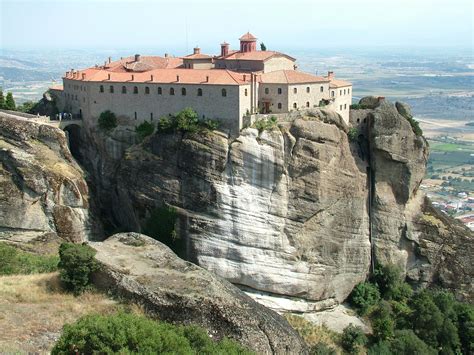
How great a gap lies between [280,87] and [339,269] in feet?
50.9

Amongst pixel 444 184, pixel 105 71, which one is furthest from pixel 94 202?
pixel 444 184

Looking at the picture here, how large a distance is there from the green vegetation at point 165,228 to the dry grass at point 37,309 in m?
18.9

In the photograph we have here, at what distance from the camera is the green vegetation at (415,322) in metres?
42.5

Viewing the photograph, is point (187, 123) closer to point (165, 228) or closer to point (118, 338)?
point (165, 228)

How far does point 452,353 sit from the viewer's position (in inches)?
1727

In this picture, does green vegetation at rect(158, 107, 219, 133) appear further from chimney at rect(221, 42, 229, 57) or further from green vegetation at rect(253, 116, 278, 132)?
chimney at rect(221, 42, 229, 57)

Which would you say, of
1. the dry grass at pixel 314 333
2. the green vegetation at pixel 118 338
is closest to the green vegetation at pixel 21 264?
the green vegetation at pixel 118 338

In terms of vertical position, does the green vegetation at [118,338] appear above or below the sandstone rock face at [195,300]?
above

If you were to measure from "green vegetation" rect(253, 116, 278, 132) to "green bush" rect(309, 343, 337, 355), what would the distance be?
53.2 ft

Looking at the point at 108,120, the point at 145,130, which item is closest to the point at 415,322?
the point at 145,130

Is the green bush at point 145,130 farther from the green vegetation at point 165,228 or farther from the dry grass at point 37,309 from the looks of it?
the dry grass at point 37,309

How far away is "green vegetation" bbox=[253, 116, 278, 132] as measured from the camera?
47.1 meters

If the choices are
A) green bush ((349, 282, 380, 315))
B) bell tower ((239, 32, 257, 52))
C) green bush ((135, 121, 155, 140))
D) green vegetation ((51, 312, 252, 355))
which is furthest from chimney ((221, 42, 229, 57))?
green vegetation ((51, 312, 252, 355))

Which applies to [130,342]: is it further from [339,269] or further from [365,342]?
[339,269]
